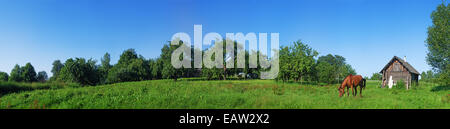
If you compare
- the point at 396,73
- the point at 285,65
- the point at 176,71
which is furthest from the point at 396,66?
the point at 176,71

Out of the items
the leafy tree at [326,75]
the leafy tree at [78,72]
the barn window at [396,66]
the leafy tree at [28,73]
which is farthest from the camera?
the leafy tree at [28,73]

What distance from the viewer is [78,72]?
37656mm

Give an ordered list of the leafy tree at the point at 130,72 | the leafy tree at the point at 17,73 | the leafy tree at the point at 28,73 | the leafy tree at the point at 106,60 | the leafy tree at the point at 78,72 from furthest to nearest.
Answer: the leafy tree at the point at 106,60, the leafy tree at the point at 130,72, the leafy tree at the point at 28,73, the leafy tree at the point at 17,73, the leafy tree at the point at 78,72

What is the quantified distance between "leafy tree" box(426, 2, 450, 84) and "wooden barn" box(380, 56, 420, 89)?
3663mm

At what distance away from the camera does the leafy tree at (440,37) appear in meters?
24.1

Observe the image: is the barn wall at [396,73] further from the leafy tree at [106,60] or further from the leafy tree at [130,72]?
the leafy tree at [106,60]

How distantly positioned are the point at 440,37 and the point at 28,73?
93.5 m

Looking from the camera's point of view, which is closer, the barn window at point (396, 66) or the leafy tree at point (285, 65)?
the barn window at point (396, 66)

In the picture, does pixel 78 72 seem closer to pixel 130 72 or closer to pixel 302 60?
pixel 130 72

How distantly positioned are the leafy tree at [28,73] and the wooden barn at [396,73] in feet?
288

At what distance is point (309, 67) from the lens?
37.8 meters

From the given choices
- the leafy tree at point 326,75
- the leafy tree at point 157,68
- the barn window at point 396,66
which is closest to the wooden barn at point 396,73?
the barn window at point 396,66

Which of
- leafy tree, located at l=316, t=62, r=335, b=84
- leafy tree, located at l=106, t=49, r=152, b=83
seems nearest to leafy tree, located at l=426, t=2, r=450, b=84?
leafy tree, located at l=316, t=62, r=335, b=84
